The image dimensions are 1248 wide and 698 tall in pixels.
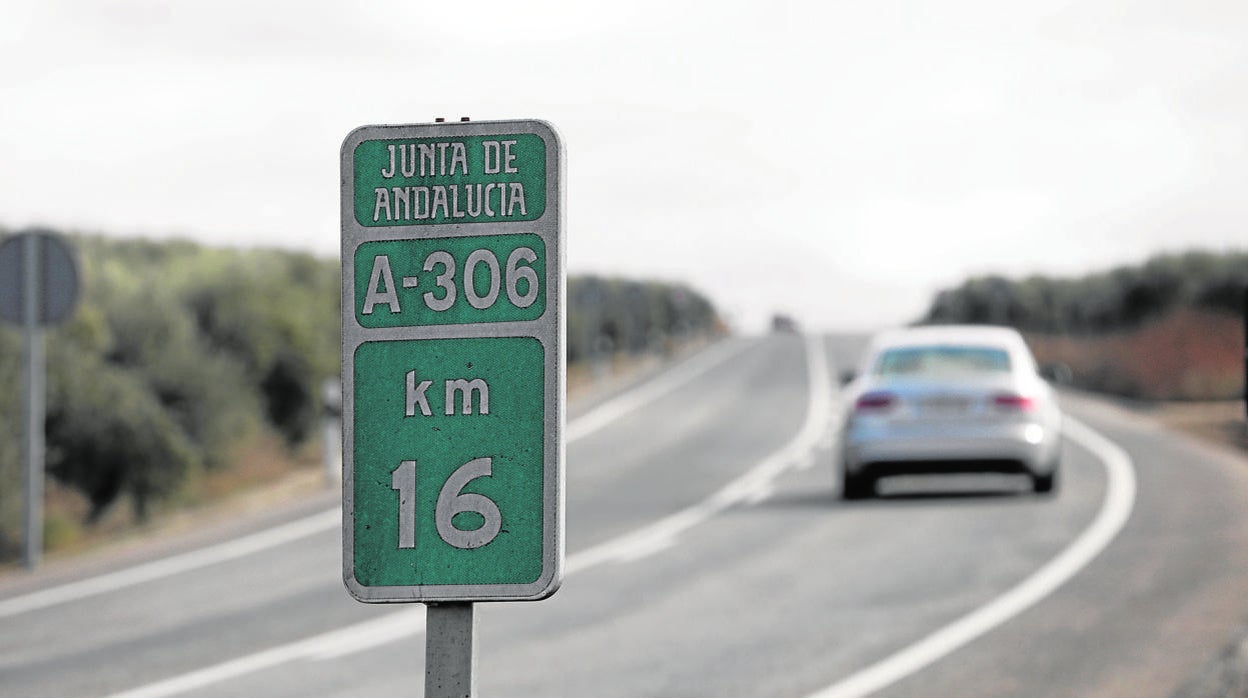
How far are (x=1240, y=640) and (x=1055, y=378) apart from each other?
34.4ft

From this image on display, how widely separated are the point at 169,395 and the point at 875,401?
26339mm

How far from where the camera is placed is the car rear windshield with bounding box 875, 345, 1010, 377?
1855cm

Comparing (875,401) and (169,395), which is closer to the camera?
(875,401)

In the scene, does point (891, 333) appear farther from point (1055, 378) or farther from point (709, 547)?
point (709, 547)

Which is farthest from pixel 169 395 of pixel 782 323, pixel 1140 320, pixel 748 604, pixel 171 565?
pixel 782 323

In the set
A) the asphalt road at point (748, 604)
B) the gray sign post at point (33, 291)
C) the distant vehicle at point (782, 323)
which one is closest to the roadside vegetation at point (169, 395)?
the gray sign post at point (33, 291)

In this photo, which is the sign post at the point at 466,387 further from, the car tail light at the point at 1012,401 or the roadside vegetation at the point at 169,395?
the roadside vegetation at the point at 169,395

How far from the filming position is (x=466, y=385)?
337 centimetres

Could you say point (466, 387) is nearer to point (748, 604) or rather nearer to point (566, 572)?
point (748, 604)

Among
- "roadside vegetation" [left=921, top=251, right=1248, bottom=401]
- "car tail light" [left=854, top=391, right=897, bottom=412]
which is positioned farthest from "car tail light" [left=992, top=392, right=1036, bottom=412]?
"roadside vegetation" [left=921, top=251, right=1248, bottom=401]

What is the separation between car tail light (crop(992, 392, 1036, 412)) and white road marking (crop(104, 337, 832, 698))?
121 inches

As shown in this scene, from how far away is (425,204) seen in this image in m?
3.40

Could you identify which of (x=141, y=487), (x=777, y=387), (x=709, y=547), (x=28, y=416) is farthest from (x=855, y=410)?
(x=777, y=387)

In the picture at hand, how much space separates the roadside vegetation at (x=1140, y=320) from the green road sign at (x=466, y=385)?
37725 mm
